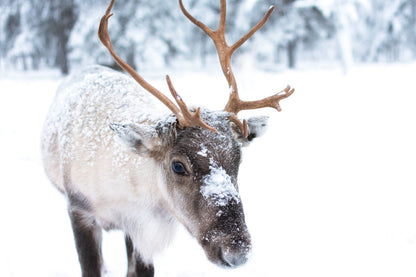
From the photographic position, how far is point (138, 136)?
2.37 metres

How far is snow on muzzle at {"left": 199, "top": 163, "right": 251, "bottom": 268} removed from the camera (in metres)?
1.99

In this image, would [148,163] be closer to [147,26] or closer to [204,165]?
[204,165]

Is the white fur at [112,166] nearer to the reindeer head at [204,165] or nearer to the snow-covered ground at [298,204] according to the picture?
the reindeer head at [204,165]

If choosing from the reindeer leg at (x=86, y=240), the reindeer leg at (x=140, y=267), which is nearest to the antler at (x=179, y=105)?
the reindeer leg at (x=86, y=240)

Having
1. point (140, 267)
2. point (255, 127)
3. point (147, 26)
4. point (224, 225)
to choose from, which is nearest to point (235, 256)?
point (224, 225)

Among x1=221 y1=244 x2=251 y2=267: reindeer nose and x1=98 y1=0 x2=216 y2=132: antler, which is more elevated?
x1=98 y1=0 x2=216 y2=132: antler

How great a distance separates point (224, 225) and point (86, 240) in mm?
1465

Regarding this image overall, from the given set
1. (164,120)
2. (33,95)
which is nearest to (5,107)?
(33,95)

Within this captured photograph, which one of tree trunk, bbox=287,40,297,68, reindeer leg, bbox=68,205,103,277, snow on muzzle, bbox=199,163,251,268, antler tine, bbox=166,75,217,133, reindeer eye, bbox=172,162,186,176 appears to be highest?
tree trunk, bbox=287,40,297,68

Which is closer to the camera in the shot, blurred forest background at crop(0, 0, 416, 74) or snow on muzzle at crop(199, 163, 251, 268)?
snow on muzzle at crop(199, 163, 251, 268)

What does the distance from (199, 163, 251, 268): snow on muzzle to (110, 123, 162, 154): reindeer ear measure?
1.52 feet

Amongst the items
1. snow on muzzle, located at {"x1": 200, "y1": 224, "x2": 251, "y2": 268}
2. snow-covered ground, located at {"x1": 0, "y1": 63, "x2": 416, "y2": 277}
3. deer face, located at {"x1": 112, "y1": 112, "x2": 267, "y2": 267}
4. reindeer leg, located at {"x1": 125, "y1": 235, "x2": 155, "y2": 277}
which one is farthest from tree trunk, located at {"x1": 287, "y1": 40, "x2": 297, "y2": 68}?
snow on muzzle, located at {"x1": 200, "y1": 224, "x2": 251, "y2": 268}

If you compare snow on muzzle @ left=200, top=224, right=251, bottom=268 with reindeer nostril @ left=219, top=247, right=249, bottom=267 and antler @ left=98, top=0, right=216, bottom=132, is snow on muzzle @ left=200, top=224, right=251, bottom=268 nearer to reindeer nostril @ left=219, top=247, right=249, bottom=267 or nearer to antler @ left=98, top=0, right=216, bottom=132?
reindeer nostril @ left=219, top=247, right=249, bottom=267

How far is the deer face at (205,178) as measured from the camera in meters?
2.05
